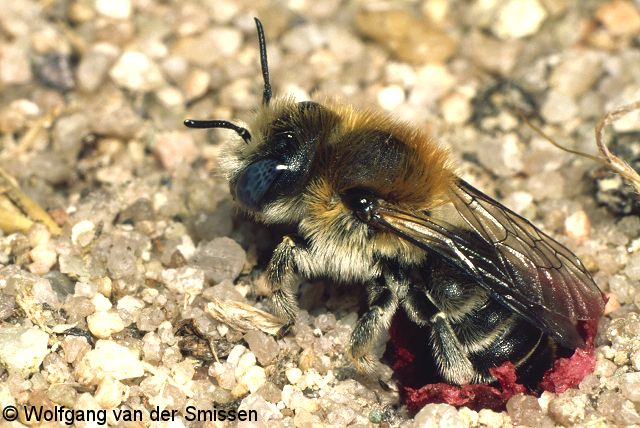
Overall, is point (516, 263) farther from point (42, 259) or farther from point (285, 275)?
point (42, 259)

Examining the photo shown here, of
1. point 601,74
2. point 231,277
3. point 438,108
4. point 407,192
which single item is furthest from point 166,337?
point 601,74

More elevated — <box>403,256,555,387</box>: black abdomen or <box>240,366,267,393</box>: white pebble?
<box>403,256,555,387</box>: black abdomen

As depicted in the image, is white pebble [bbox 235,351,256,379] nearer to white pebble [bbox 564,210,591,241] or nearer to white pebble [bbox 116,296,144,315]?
white pebble [bbox 116,296,144,315]

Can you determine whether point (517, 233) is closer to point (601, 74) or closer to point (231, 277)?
point (231, 277)

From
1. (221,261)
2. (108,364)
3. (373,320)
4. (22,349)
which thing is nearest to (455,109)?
(221,261)

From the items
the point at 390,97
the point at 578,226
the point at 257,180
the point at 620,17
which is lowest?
the point at 390,97

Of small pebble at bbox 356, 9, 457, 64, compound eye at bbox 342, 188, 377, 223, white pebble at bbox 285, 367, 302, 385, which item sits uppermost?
compound eye at bbox 342, 188, 377, 223

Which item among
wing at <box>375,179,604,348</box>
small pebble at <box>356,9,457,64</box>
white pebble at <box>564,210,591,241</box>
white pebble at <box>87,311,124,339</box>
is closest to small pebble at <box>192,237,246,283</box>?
white pebble at <box>87,311,124,339</box>
